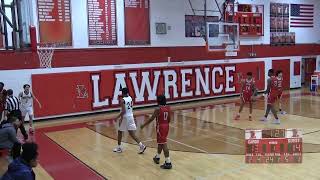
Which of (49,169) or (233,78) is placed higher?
(233,78)

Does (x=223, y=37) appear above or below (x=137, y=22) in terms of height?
below

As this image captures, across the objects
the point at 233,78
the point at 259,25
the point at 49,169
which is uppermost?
the point at 259,25

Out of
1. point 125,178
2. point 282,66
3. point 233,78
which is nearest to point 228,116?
point 233,78

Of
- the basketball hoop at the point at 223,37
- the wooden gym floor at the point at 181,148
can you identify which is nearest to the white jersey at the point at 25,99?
the wooden gym floor at the point at 181,148

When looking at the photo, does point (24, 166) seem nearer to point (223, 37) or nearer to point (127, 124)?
point (127, 124)

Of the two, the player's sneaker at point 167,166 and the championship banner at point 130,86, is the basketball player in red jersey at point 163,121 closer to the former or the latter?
the player's sneaker at point 167,166

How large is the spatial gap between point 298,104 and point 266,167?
27.3 feet

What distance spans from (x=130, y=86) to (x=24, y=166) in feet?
35.4

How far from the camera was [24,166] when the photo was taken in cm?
363

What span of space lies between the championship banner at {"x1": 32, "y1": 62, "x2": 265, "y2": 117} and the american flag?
3941mm

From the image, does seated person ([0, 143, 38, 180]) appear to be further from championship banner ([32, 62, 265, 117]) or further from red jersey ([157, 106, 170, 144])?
championship banner ([32, 62, 265, 117])

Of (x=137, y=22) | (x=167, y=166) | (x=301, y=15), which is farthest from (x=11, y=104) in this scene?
(x=301, y=15)

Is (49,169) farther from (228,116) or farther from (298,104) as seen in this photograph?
(298,104)

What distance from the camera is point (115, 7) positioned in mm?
13805
